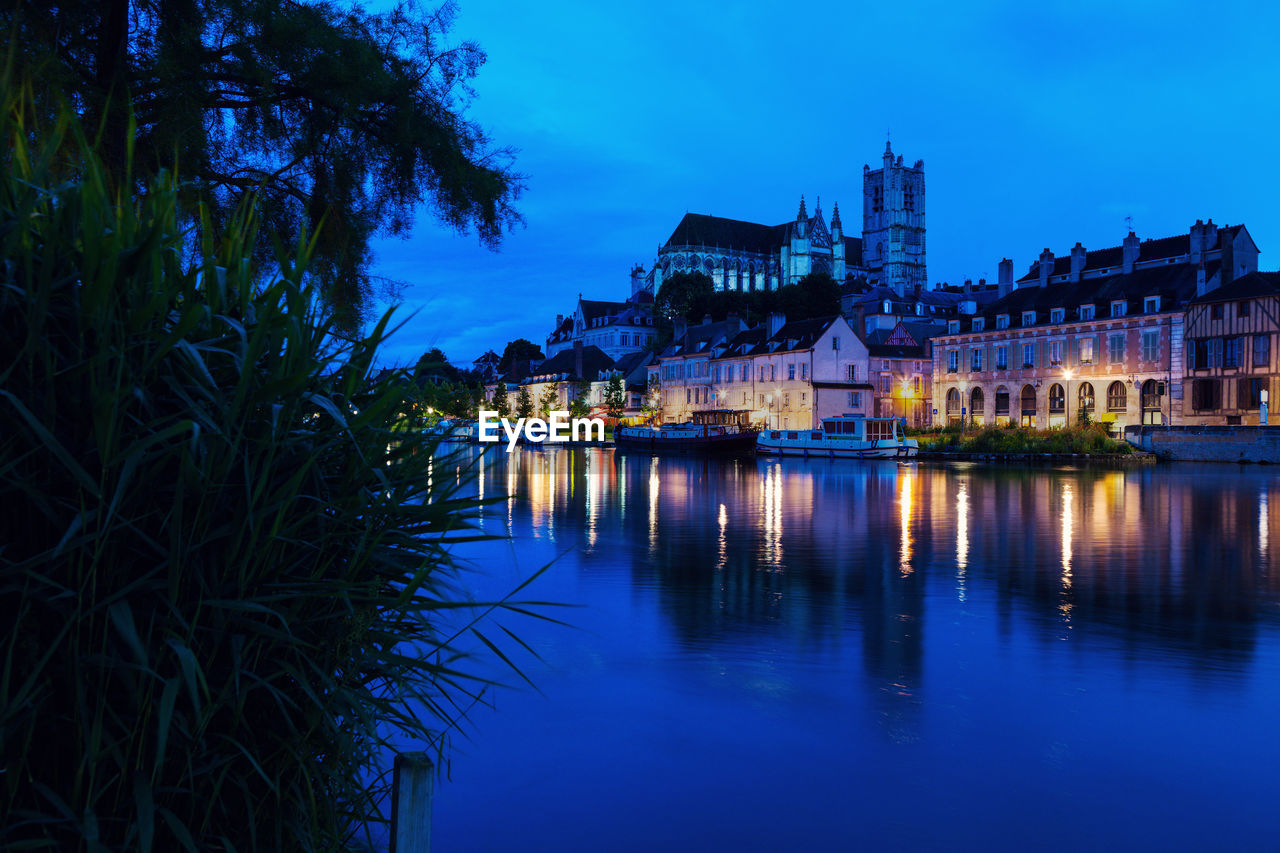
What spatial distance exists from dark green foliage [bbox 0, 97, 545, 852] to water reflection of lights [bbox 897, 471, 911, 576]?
36.0 ft

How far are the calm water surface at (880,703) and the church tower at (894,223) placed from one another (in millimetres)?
167007

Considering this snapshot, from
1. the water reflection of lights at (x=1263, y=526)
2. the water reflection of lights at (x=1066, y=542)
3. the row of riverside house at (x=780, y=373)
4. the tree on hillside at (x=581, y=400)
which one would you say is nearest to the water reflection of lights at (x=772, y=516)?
the water reflection of lights at (x=1066, y=542)

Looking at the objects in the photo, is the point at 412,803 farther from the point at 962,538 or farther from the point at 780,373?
the point at 780,373

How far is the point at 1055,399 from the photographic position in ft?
217

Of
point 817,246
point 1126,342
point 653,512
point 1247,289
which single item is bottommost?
point 653,512

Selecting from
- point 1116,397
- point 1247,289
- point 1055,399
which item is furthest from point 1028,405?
point 1247,289

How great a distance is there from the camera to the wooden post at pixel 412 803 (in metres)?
2.93

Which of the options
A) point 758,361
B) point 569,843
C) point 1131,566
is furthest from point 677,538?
point 758,361

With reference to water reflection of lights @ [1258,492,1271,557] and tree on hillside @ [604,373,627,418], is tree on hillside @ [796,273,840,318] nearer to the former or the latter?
tree on hillside @ [604,373,627,418]

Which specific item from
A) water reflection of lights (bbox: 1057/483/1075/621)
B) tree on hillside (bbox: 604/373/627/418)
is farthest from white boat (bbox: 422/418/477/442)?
tree on hillside (bbox: 604/373/627/418)

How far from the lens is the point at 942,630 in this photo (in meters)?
9.30

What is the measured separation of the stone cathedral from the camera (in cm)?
15350

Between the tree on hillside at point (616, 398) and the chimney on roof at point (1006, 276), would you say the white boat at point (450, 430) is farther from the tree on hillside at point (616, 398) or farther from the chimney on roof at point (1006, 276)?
the tree on hillside at point (616, 398)

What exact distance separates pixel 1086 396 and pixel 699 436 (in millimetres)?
25283
